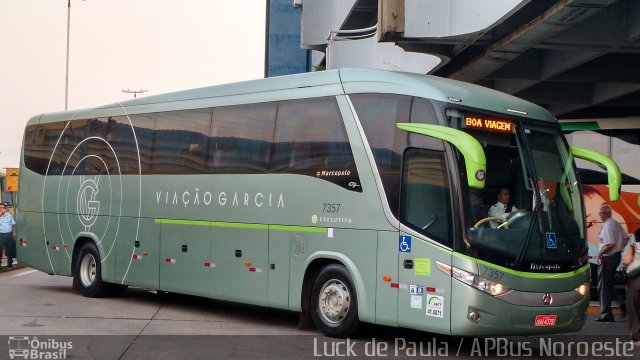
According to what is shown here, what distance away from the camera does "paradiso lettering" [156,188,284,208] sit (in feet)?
43.0

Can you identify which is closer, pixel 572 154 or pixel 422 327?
pixel 422 327

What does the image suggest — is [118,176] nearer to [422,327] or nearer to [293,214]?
[293,214]

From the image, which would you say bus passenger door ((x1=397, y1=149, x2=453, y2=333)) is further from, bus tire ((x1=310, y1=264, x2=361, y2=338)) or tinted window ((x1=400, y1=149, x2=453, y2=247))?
bus tire ((x1=310, y1=264, x2=361, y2=338))

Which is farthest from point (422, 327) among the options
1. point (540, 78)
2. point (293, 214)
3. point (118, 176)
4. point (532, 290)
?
point (540, 78)

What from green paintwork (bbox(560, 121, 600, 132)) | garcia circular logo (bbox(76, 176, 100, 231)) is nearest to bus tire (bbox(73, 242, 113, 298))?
garcia circular logo (bbox(76, 176, 100, 231))

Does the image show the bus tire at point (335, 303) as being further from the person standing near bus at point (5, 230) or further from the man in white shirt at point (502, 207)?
the person standing near bus at point (5, 230)

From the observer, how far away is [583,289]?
37.3 ft

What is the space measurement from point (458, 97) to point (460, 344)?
10.9 ft

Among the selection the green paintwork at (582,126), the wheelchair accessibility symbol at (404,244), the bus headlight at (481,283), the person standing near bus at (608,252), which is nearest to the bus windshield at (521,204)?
the bus headlight at (481,283)

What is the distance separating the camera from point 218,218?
46.6 ft

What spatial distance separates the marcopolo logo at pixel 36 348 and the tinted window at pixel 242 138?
389 cm

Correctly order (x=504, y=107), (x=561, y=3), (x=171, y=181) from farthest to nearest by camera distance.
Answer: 1. (x=171, y=181)
2. (x=561, y=3)
3. (x=504, y=107)

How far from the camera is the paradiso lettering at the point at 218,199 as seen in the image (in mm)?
13117

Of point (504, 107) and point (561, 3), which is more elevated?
point (561, 3)
